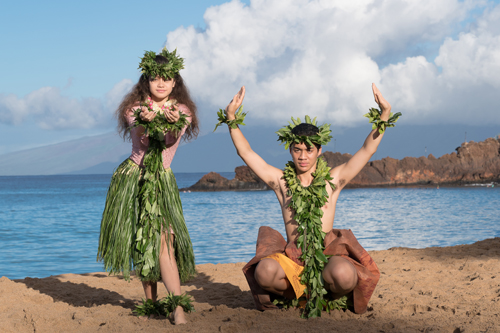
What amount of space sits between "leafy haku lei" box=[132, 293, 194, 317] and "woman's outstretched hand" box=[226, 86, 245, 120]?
133 centimetres

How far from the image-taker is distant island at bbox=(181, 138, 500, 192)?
40.2m

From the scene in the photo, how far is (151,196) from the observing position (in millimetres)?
3271

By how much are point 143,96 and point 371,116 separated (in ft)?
5.49

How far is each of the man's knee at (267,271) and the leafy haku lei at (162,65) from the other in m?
1.48

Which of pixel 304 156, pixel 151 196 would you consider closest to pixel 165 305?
pixel 151 196

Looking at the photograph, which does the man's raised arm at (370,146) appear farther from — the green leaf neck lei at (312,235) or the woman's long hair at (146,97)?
the woman's long hair at (146,97)

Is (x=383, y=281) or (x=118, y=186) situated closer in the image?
(x=118, y=186)

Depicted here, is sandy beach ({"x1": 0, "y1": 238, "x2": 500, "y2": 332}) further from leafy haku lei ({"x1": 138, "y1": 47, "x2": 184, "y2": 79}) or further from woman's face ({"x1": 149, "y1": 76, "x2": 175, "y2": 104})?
leafy haku lei ({"x1": 138, "y1": 47, "x2": 184, "y2": 79})

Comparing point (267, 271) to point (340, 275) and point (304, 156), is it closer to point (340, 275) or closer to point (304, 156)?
point (340, 275)

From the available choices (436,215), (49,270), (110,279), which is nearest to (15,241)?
(49,270)

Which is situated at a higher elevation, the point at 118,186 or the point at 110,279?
the point at 118,186

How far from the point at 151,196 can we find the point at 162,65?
3.06 feet

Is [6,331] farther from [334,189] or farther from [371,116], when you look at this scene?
[371,116]

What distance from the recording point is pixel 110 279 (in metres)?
5.39
